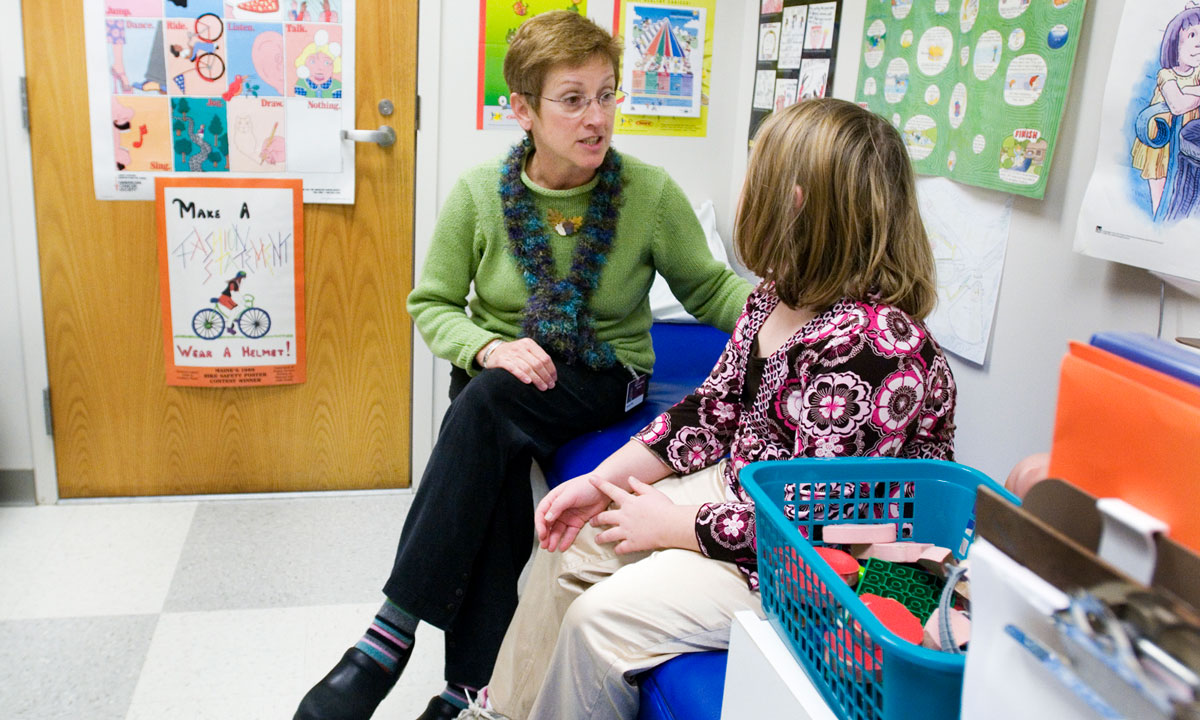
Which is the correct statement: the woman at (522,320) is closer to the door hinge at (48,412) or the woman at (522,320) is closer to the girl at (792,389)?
the girl at (792,389)

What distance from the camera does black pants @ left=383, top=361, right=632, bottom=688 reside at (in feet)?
5.25

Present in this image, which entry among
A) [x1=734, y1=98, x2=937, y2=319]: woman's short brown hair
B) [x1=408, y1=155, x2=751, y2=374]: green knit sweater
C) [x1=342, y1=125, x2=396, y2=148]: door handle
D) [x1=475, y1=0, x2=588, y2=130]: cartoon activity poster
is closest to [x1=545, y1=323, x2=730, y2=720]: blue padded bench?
[x1=408, y1=155, x2=751, y2=374]: green knit sweater

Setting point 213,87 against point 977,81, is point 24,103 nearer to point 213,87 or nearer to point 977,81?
point 213,87

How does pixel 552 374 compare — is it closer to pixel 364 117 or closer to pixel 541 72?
pixel 541 72

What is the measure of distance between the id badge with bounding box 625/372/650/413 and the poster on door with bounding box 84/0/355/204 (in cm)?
111

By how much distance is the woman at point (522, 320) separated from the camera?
5.29ft

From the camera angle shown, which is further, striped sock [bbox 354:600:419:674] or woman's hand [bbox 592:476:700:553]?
striped sock [bbox 354:600:419:674]

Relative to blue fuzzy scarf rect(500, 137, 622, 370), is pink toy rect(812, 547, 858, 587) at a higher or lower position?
lower

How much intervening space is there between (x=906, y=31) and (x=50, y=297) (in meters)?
2.18

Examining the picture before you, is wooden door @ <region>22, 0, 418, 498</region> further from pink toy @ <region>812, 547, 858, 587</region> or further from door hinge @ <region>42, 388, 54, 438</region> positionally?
pink toy @ <region>812, 547, 858, 587</region>

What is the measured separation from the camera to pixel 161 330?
2.52 meters

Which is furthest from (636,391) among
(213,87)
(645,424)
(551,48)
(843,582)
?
(213,87)

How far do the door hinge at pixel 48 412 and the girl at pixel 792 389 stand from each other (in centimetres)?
184

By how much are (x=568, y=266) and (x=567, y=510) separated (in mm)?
617
